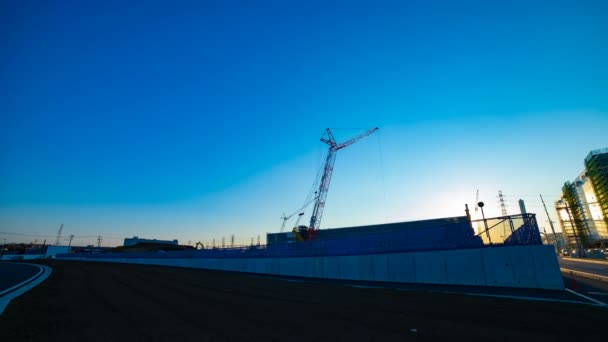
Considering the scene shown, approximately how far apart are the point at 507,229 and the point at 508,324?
9983mm

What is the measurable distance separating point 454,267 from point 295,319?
12134 mm

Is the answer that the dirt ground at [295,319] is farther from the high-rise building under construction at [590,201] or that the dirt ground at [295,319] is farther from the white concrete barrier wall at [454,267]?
the high-rise building under construction at [590,201]

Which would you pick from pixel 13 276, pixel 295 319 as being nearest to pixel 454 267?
pixel 295 319

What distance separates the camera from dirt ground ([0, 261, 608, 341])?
20.6ft

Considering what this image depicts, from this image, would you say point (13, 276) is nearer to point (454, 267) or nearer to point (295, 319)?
point (295, 319)

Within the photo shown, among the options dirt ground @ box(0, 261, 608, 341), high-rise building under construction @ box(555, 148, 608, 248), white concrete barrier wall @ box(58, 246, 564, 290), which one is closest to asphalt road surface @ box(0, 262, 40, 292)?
dirt ground @ box(0, 261, 608, 341)

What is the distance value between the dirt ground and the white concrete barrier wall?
3.73 meters

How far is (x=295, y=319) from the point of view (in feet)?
26.0

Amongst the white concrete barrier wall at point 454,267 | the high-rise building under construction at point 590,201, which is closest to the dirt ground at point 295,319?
the white concrete barrier wall at point 454,267

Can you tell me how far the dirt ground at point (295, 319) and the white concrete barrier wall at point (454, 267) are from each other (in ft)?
12.2

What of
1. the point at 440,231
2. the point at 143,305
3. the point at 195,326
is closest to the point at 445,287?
the point at 440,231

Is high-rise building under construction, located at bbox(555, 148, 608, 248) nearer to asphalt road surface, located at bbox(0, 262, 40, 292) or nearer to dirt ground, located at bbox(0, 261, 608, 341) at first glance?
dirt ground, located at bbox(0, 261, 608, 341)

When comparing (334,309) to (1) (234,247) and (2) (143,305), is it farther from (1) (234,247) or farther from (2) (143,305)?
(1) (234,247)

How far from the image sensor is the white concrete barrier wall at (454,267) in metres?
13.2
